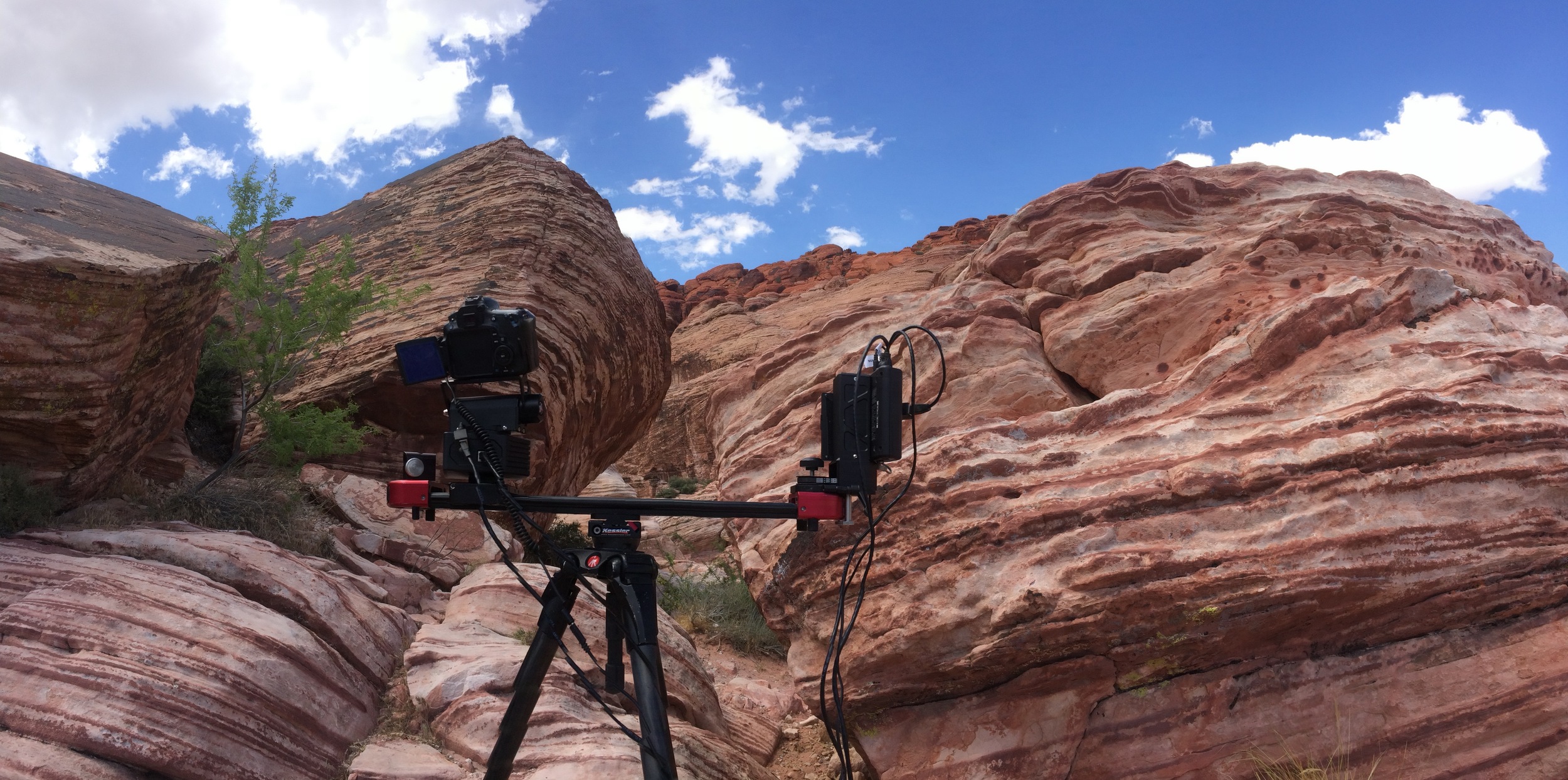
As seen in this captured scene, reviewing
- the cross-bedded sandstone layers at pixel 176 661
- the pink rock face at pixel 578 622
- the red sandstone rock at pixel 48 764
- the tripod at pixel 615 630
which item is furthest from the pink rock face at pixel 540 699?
the red sandstone rock at pixel 48 764

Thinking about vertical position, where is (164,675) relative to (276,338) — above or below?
below

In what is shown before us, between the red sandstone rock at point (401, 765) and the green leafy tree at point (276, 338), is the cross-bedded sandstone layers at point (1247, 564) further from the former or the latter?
the green leafy tree at point (276, 338)

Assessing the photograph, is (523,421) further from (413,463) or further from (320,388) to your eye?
(320,388)

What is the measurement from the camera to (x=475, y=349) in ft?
10.1

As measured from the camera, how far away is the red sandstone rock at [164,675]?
11.3ft

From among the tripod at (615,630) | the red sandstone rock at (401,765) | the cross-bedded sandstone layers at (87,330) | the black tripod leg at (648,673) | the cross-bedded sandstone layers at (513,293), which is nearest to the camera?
the black tripod leg at (648,673)

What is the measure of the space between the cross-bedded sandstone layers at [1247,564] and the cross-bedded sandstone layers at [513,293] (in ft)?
13.2

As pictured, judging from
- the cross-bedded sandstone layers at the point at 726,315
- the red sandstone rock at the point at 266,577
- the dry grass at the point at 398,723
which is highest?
the cross-bedded sandstone layers at the point at 726,315

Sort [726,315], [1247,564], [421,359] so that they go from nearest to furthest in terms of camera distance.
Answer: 1. [421,359]
2. [1247,564]
3. [726,315]

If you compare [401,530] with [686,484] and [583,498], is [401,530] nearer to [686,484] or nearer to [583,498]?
[583,498]

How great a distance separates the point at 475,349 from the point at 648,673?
128 centimetres

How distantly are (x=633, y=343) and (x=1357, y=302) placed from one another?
8266mm

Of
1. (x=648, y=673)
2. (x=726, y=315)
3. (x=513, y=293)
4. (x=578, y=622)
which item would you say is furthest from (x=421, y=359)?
(x=726, y=315)

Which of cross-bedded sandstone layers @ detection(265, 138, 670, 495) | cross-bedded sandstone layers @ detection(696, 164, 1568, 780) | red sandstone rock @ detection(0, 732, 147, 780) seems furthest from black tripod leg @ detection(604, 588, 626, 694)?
cross-bedded sandstone layers @ detection(265, 138, 670, 495)
